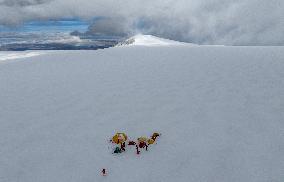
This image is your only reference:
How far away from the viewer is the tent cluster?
651 cm

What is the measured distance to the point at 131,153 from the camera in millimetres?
6480

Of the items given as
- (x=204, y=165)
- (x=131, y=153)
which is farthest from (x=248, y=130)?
(x=131, y=153)

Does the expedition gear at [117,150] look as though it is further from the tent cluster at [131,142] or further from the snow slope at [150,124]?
the snow slope at [150,124]

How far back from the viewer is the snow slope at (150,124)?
5758mm

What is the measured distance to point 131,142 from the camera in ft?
21.7

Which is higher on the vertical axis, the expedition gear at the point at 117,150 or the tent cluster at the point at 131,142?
the tent cluster at the point at 131,142

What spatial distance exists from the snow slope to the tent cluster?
15 cm

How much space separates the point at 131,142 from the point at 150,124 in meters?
1.39

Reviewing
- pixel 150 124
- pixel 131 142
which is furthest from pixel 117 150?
pixel 150 124

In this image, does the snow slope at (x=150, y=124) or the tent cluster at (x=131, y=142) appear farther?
the tent cluster at (x=131, y=142)

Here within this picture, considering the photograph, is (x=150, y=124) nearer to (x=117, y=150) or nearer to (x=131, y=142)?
(x=131, y=142)

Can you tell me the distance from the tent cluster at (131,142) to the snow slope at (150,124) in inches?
5.8

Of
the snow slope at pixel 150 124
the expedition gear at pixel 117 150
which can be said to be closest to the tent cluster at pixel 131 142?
the expedition gear at pixel 117 150

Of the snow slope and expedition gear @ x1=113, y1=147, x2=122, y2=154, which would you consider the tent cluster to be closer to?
expedition gear @ x1=113, y1=147, x2=122, y2=154
